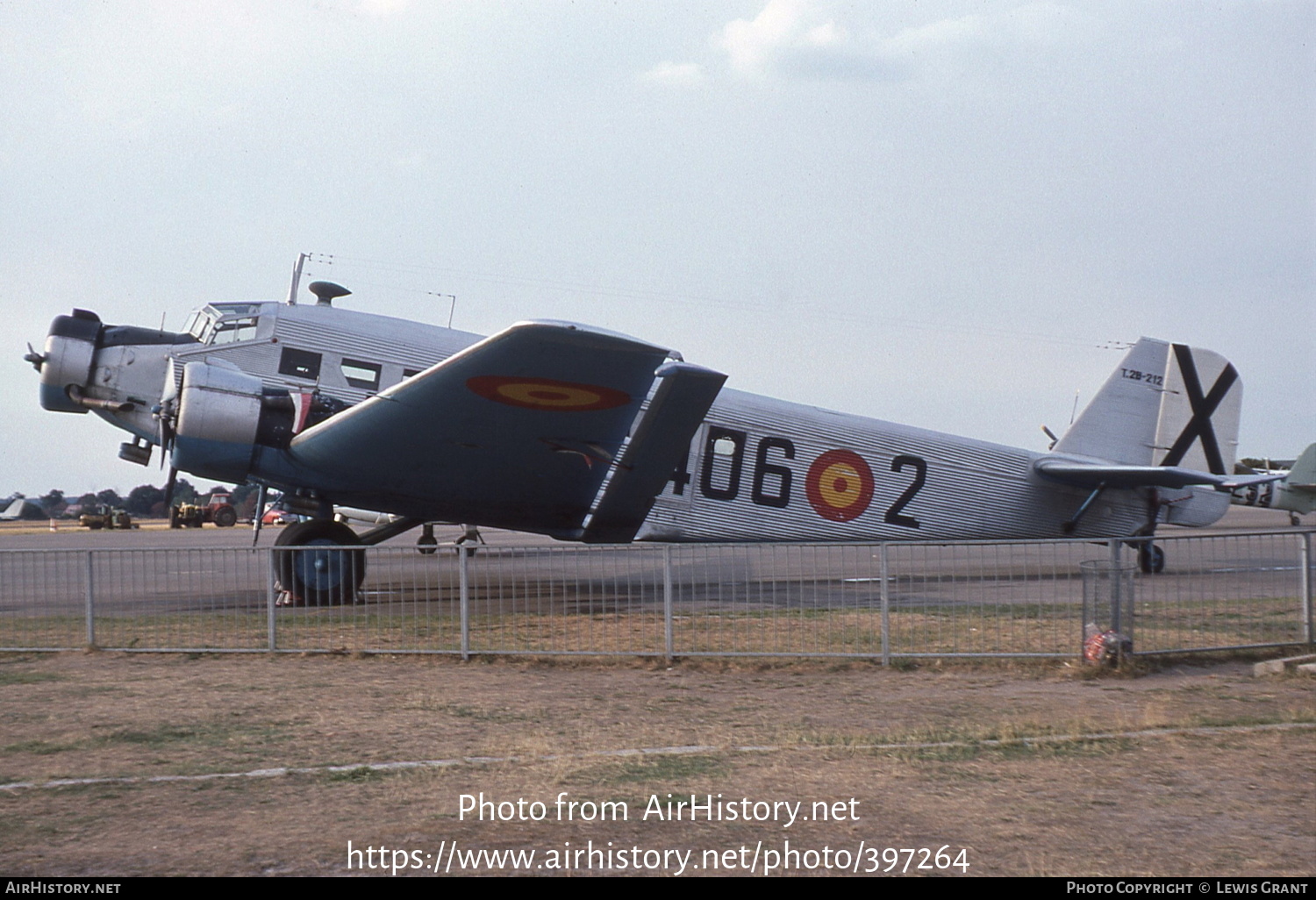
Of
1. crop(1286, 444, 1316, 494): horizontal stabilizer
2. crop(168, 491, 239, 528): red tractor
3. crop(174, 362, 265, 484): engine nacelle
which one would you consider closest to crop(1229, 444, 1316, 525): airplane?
crop(1286, 444, 1316, 494): horizontal stabilizer

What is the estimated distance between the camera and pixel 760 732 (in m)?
5.77

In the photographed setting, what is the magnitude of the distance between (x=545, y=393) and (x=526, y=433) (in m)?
1.13

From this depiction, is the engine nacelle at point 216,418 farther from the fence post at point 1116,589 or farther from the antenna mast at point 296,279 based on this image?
the fence post at point 1116,589

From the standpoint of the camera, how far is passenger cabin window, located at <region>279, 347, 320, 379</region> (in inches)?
527

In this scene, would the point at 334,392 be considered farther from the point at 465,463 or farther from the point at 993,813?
the point at 993,813

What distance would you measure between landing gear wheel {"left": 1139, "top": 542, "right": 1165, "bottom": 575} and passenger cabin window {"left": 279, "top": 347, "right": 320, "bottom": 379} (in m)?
10.1

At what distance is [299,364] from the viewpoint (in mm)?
13453

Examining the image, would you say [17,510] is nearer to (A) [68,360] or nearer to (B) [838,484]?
(A) [68,360]

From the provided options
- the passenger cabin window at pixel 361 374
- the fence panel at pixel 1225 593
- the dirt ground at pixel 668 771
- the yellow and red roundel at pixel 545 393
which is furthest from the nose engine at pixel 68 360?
the fence panel at pixel 1225 593

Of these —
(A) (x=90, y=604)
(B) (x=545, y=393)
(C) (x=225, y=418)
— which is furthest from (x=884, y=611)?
(C) (x=225, y=418)

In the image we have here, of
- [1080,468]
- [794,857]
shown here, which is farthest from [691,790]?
[1080,468]

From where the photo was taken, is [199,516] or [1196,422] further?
[199,516]

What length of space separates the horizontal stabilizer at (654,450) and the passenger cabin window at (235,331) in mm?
5129
